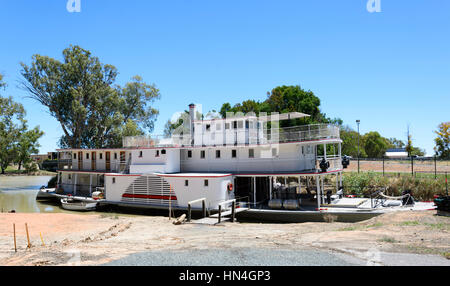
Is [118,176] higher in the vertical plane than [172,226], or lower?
higher

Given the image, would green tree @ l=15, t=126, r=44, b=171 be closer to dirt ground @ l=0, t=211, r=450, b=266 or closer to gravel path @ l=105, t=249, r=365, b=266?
dirt ground @ l=0, t=211, r=450, b=266

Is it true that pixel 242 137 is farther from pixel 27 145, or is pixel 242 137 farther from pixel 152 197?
pixel 27 145

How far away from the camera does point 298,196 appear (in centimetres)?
2292

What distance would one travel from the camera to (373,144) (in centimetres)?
6925

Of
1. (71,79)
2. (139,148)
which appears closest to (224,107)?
(71,79)

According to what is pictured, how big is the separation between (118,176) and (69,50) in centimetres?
2486

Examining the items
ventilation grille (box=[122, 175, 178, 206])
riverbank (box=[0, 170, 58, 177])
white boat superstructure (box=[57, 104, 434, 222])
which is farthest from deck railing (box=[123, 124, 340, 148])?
riverbank (box=[0, 170, 58, 177])

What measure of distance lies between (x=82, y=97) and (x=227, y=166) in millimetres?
26351

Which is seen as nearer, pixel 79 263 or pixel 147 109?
pixel 79 263

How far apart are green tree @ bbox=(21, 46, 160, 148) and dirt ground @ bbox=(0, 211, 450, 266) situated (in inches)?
932

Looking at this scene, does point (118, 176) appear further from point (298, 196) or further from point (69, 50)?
point (69, 50)

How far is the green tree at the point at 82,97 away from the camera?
1561 inches

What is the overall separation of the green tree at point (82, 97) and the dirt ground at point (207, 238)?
23.7m
